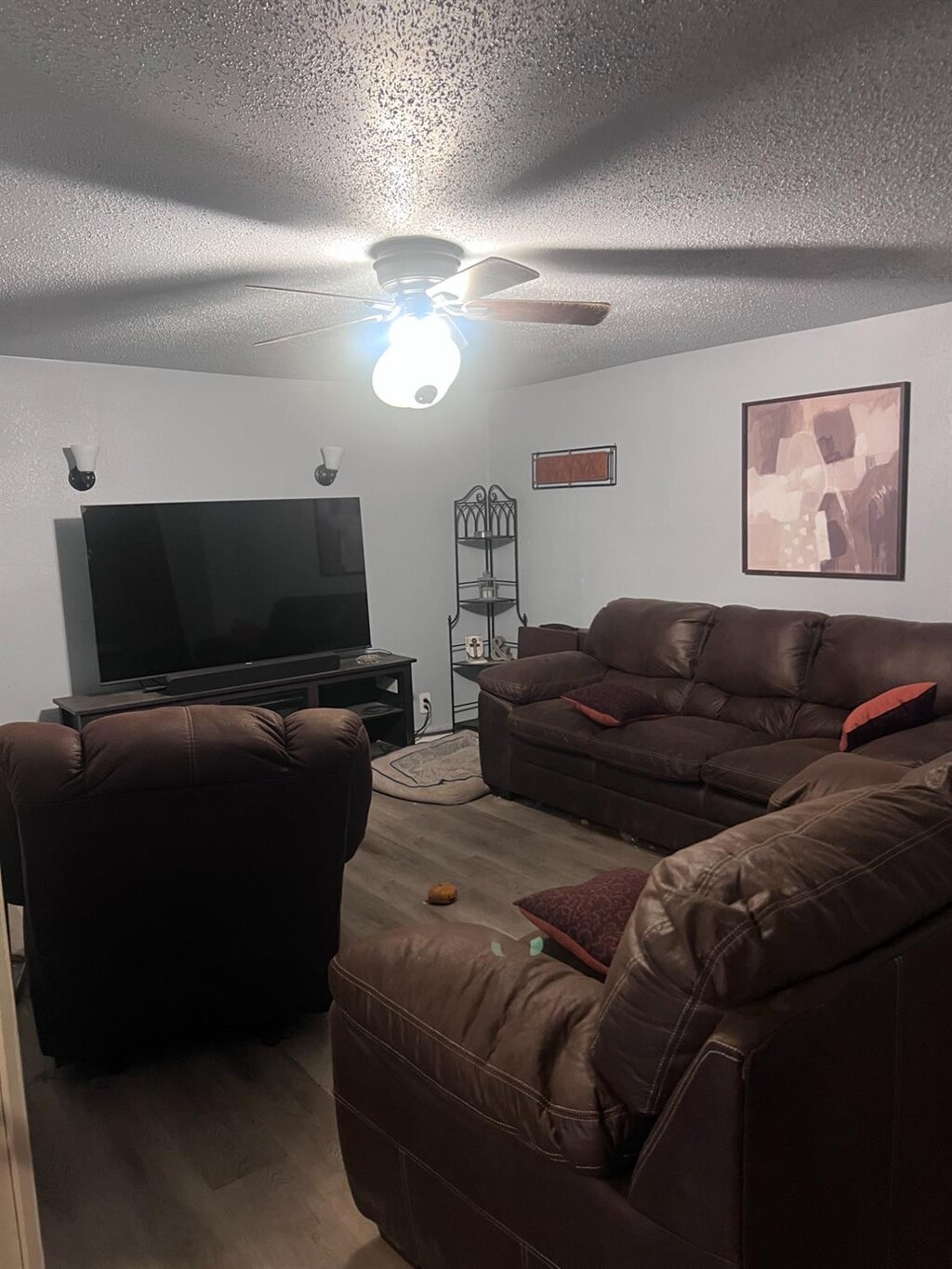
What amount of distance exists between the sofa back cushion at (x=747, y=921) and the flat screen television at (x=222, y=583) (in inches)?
156

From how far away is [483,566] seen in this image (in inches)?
257

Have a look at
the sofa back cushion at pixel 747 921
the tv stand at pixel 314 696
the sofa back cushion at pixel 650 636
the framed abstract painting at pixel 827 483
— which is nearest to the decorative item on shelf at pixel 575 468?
the sofa back cushion at pixel 650 636

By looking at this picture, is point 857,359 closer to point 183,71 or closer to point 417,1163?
point 183,71

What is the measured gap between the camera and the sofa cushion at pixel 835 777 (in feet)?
8.25

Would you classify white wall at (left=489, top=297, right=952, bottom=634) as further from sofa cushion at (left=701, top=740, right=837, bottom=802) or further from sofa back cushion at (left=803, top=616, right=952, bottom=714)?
sofa cushion at (left=701, top=740, right=837, bottom=802)

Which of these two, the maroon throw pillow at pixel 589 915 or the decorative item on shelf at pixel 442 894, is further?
the decorative item on shelf at pixel 442 894

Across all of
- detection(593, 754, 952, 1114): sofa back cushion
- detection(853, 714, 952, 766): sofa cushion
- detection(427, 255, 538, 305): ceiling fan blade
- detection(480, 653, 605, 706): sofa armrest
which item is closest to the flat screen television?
detection(480, 653, 605, 706): sofa armrest

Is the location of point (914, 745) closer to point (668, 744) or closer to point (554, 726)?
point (668, 744)

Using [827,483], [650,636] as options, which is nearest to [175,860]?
[650,636]

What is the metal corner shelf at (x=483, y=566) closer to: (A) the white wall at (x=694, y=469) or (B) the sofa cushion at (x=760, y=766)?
(A) the white wall at (x=694, y=469)

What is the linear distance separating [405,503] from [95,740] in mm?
4038

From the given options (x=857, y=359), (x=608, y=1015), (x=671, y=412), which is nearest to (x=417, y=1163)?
(x=608, y=1015)

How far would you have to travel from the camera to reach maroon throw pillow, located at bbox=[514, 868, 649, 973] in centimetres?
192

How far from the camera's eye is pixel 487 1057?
4.90 feet
